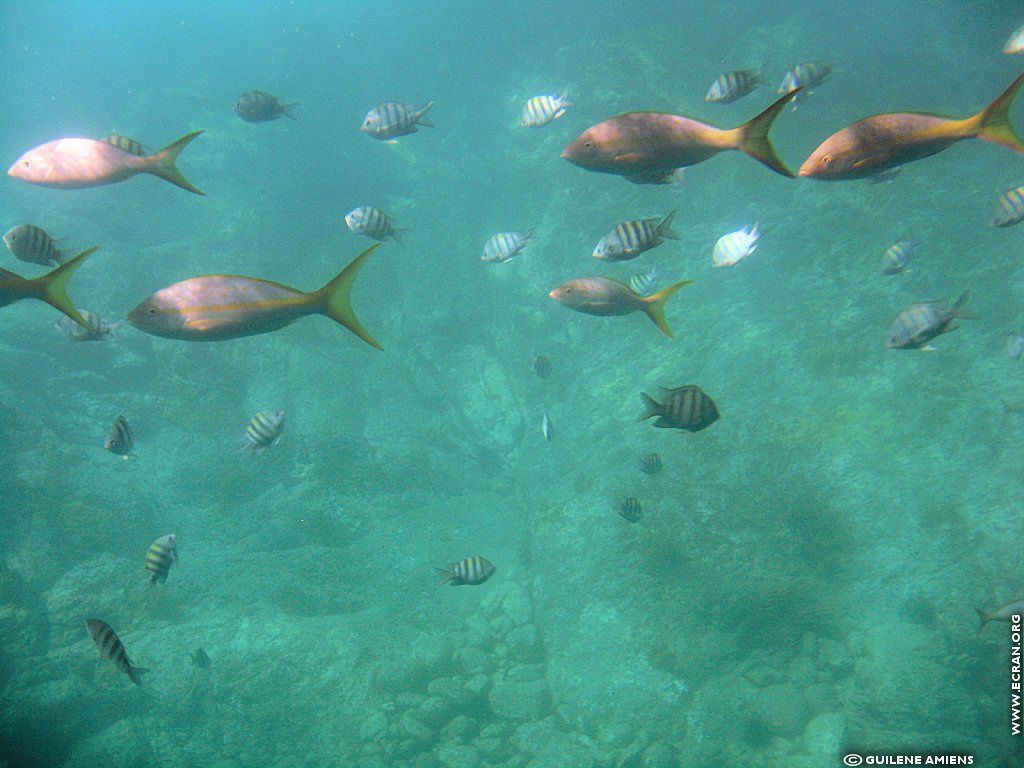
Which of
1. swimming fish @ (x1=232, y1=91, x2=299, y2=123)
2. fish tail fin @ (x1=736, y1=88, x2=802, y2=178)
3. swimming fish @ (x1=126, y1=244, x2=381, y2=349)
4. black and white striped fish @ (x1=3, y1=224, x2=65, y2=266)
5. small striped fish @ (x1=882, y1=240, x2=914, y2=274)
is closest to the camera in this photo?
fish tail fin @ (x1=736, y1=88, x2=802, y2=178)

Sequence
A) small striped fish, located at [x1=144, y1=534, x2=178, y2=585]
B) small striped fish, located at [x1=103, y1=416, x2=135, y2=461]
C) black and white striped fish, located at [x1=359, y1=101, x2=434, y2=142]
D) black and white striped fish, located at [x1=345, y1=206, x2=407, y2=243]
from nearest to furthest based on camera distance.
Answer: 1. small striped fish, located at [x1=144, y1=534, x2=178, y2=585]
2. small striped fish, located at [x1=103, y1=416, x2=135, y2=461]
3. black and white striped fish, located at [x1=345, y1=206, x2=407, y2=243]
4. black and white striped fish, located at [x1=359, y1=101, x2=434, y2=142]

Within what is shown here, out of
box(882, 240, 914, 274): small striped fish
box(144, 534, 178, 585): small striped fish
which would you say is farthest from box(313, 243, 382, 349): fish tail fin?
box(882, 240, 914, 274): small striped fish

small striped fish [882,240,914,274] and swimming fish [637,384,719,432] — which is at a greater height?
small striped fish [882,240,914,274]

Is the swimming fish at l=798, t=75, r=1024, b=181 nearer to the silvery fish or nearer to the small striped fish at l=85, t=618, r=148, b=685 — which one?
the silvery fish

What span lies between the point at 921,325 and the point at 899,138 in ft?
8.38

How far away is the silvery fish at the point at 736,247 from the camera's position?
5.65 meters

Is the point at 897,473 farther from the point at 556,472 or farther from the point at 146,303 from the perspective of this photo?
the point at 146,303

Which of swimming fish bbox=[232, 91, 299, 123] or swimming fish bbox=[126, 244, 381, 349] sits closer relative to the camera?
swimming fish bbox=[126, 244, 381, 349]

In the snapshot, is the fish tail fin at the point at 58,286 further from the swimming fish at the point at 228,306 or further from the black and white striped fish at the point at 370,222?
the black and white striped fish at the point at 370,222

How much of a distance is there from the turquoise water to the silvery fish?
135 inches

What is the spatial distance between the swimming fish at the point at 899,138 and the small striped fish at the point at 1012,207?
4.28m

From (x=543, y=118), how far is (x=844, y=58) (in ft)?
42.7

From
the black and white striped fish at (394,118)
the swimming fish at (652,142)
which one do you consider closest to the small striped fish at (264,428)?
the black and white striped fish at (394,118)

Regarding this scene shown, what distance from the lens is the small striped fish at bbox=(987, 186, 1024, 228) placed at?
17.2 ft
